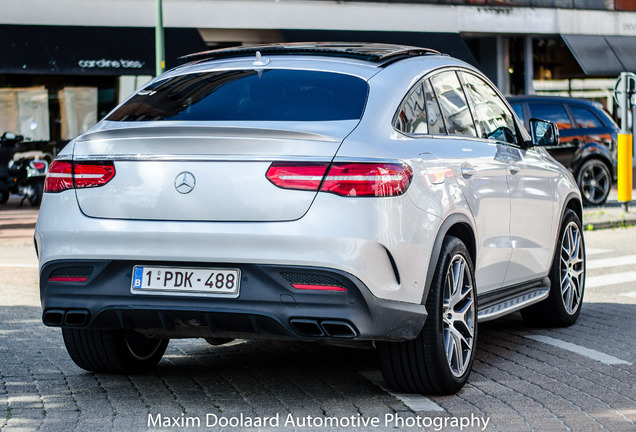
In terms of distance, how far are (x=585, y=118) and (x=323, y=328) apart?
15131mm

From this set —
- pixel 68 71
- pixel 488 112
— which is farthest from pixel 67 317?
pixel 68 71

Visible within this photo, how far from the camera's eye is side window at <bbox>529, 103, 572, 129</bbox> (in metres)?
18.6

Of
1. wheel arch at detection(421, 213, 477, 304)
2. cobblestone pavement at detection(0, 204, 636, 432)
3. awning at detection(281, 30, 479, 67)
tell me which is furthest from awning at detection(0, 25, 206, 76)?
wheel arch at detection(421, 213, 477, 304)

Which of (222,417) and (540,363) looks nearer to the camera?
(222,417)

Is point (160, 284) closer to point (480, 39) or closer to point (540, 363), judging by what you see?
point (540, 363)

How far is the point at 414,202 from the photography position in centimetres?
529

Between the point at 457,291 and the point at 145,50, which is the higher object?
the point at 145,50

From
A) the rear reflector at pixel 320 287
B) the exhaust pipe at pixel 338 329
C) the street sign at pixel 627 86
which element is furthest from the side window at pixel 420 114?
the street sign at pixel 627 86

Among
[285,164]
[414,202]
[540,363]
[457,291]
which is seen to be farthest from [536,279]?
[285,164]

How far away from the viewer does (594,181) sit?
64.9ft

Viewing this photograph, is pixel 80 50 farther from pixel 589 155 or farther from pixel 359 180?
pixel 359 180

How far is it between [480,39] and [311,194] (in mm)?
30911

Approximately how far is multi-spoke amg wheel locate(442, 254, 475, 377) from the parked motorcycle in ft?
56.3

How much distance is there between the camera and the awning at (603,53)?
34.6 metres
